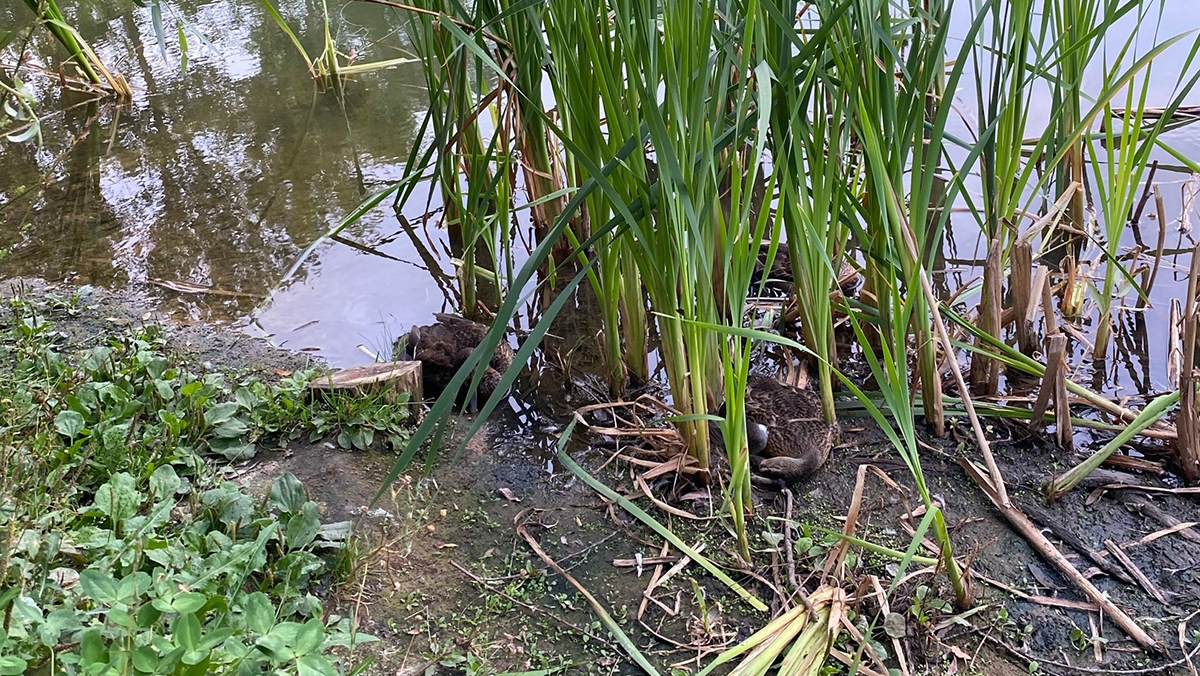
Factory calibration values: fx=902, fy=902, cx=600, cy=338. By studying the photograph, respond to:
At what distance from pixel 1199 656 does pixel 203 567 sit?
2156 mm

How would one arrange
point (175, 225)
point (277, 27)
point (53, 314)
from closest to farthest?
point (53, 314) → point (175, 225) → point (277, 27)

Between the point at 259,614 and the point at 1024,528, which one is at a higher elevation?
the point at 259,614

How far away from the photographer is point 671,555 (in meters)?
2.28

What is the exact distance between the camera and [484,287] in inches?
161

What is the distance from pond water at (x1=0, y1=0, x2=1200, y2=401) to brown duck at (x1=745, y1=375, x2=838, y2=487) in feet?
3.96

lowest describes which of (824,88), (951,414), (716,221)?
(951,414)

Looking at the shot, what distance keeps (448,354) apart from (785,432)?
1225 millimetres

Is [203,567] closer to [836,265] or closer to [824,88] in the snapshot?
[824,88]

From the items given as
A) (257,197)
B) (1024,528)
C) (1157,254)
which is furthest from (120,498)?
(1157,254)

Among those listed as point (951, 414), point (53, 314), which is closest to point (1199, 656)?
point (951, 414)

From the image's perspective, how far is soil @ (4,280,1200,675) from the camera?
2.00 meters

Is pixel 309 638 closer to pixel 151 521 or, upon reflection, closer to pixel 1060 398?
pixel 151 521

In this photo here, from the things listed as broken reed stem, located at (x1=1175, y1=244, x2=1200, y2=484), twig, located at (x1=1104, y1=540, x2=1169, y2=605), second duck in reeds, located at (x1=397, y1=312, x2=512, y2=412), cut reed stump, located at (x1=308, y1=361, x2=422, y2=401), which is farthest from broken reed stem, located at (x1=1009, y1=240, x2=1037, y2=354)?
cut reed stump, located at (x1=308, y1=361, x2=422, y2=401)

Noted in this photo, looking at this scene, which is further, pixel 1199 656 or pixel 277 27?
pixel 277 27
